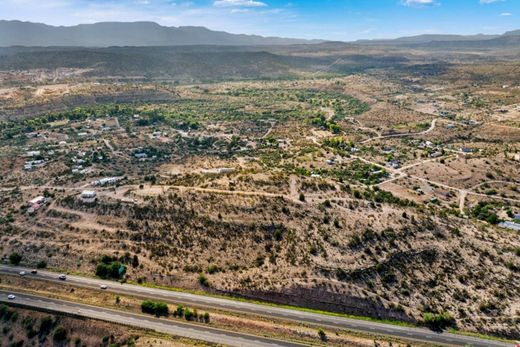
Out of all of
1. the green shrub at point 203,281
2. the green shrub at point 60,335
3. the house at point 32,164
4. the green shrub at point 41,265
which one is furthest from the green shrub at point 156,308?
the house at point 32,164

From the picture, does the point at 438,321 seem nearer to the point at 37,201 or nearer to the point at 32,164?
the point at 37,201

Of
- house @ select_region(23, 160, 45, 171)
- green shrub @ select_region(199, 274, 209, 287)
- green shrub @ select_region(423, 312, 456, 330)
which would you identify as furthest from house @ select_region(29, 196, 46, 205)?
green shrub @ select_region(423, 312, 456, 330)

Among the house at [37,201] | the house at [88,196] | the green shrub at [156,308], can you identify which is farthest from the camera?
the house at [37,201]

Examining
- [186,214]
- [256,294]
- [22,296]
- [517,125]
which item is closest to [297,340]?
[256,294]

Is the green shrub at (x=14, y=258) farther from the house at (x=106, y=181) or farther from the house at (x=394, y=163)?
the house at (x=394, y=163)

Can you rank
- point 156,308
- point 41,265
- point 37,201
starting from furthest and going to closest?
point 37,201 < point 41,265 < point 156,308

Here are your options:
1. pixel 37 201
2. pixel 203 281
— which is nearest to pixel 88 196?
pixel 37 201

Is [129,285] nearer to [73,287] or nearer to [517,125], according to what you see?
[73,287]
